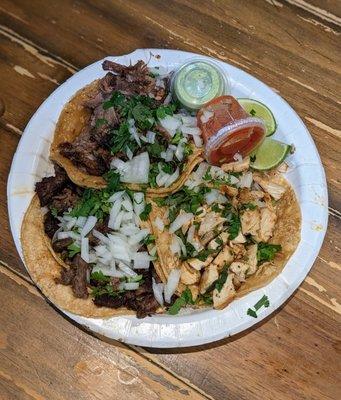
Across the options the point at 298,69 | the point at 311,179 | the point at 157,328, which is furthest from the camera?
the point at 298,69

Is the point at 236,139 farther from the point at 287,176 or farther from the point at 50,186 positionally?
the point at 50,186

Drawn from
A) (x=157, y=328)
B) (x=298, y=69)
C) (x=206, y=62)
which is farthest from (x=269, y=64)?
(x=157, y=328)

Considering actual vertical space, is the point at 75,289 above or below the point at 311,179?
below

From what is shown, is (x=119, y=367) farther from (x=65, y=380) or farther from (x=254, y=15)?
(x=254, y=15)

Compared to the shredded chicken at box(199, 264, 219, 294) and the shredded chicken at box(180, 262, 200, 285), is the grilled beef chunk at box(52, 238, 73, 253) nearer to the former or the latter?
the shredded chicken at box(180, 262, 200, 285)

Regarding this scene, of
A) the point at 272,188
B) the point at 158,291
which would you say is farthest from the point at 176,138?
the point at 158,291

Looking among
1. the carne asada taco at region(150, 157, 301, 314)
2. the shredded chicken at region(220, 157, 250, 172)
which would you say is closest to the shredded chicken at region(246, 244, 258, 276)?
the carne asada taco at region(150, 157, 301, 314)
